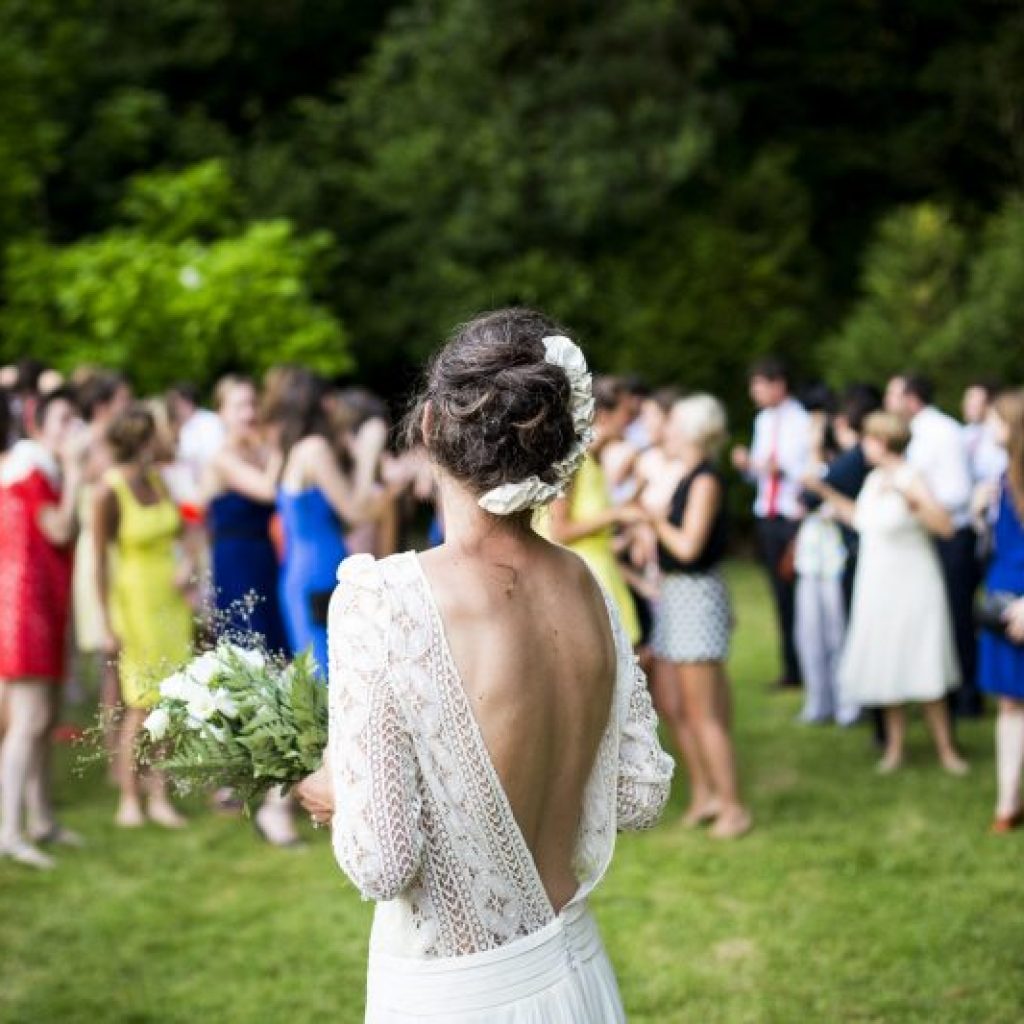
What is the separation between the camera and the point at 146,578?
7.79 m

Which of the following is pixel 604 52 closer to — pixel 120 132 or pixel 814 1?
pixel 814 1

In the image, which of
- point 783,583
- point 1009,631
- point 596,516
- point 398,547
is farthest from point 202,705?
point 783,583

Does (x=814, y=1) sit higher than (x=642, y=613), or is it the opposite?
(x=814, y=1)

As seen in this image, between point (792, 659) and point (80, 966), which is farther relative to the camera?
point (792, 659)

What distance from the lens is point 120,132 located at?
72.2ft

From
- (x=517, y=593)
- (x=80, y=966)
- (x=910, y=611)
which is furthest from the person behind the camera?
(x=910, y=611)

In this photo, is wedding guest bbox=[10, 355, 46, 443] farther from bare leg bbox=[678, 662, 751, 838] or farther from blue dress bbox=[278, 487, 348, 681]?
bare leg bbox=[678, 662, 751, 838]

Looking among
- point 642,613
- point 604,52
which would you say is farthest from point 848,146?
point 642,613

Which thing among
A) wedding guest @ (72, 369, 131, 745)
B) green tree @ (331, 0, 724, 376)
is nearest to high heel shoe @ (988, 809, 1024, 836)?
wedding guest @ (72, 369, 131, 745)

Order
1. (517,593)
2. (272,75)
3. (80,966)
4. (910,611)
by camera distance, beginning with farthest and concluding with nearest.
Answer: (272,75) < (910,611) < (80,966) < (517,593)

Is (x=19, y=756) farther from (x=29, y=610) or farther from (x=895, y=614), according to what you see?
(x=895, y=614)

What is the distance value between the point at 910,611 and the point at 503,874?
6.09 metres

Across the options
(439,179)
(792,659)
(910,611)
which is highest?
(439,179)

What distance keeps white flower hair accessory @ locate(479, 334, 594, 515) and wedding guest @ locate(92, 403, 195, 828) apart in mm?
5064
